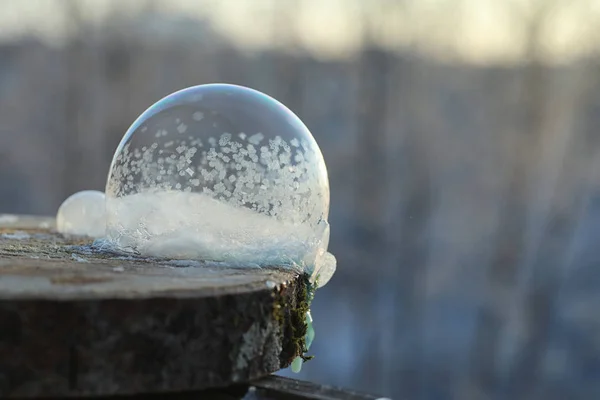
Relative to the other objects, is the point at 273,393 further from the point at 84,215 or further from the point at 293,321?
the point at 84,215

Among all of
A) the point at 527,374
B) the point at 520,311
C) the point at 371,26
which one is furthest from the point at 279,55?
the point at 527,374

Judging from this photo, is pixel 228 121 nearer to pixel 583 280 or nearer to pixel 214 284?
pixel 214 284

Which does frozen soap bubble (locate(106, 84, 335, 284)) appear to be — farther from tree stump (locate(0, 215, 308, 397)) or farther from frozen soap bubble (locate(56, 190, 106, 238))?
frozen soap bubble (locate(56, 190, 106, 238))

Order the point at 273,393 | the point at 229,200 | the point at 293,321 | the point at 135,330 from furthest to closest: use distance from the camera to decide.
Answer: the point at 229,200 → the point at 293,321 → the point at 273,393 → the point at 135,330

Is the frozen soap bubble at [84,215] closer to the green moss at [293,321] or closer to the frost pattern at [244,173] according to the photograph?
the frost pattern at [244,173]

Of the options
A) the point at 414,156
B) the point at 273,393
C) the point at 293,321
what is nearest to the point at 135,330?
the point at 273,393

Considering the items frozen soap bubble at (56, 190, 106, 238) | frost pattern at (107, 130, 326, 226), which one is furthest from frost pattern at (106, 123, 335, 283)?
frozen soap bubble at (56, 190, 106, 238)

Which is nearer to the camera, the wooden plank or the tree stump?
the tree stump
